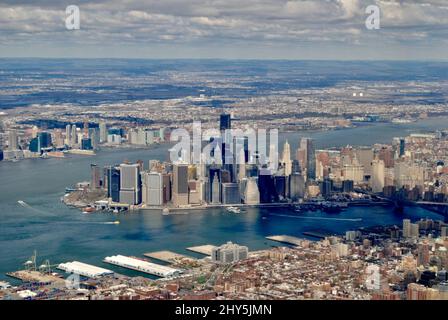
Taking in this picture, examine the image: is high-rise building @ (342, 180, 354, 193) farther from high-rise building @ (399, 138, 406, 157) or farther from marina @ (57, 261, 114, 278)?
marina @ (57, 261, 114, 278)

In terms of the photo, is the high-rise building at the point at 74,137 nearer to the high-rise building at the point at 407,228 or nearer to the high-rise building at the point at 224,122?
the high-rise building at the point at 224,122

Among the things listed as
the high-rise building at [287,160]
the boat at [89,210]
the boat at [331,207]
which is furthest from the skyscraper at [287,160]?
the boat at [89,210]

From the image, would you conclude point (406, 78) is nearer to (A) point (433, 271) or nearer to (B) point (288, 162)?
(B) point (288, 162)

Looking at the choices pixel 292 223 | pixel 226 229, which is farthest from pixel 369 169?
pixel 226 229

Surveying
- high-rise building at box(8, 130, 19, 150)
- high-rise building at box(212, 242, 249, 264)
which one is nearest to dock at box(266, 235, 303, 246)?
high-rise building at box(212, 242, 249, 264)

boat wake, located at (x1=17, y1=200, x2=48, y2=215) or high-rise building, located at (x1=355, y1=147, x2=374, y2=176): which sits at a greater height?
high-rise building, located at (x1=355, y1=147, x2=374, y2=176)

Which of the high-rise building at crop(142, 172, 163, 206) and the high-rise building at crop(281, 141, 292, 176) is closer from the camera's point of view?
the high-rise building at crop(142, 172, 163, 206)
